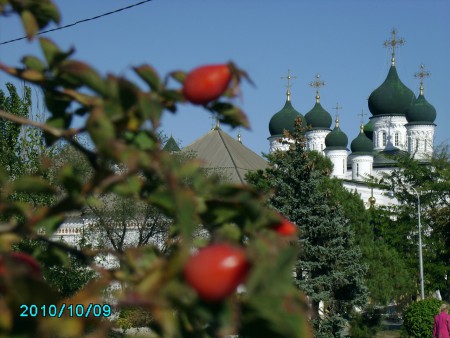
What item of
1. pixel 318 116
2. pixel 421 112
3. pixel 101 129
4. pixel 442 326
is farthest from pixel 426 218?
pixel 101 129

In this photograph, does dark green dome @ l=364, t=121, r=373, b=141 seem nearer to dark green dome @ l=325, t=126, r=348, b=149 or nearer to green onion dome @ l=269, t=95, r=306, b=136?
dark green dome @ l=325, t=126, r=348, b=149

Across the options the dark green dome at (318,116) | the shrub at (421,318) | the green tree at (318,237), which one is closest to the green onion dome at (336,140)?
the dark green dome at (318,116)

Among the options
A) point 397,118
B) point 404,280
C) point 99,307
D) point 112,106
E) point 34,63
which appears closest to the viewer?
point 112,106

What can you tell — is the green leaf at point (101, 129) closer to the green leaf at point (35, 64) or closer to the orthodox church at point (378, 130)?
the green leaf at point (35, 64)

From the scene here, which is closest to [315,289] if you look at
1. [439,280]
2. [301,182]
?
[301,182]

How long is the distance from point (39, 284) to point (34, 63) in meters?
0.67

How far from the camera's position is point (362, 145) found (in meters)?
69.8

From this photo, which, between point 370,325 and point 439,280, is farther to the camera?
point 439,280

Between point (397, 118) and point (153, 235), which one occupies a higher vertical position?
point (397, 118)

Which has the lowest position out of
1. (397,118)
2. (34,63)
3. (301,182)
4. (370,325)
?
(370,325)

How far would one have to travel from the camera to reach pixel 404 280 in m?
29.5

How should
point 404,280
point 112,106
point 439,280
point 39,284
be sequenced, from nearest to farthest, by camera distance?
point 39,284 → point 112,106 → point 404,280 → point 439,280

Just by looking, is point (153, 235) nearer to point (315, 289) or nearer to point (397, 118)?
point (315, 289)

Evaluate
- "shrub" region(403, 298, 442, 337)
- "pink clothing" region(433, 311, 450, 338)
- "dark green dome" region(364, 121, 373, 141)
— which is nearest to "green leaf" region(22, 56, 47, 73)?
"pink clothing" region(433, 311, 450, 338)
